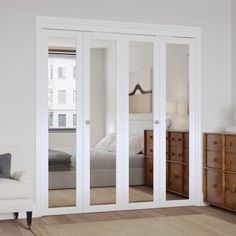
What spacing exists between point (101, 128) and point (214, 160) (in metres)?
1.32

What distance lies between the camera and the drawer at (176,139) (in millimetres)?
5824

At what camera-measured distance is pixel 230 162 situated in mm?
5379

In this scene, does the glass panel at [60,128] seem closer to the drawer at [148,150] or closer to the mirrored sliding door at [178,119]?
the drawer at [148,150]

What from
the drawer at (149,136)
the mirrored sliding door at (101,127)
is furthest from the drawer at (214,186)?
the mirrored sliding door at (101,127)

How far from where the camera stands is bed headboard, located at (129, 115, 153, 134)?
5676 millimetres

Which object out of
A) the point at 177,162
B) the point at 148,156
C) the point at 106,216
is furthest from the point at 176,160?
the point at 106,216

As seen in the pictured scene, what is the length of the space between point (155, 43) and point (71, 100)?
1177mm

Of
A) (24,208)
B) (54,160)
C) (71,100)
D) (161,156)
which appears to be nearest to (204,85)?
(161,156)

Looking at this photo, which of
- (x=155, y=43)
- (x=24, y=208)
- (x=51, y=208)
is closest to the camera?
(x=24, y=208)

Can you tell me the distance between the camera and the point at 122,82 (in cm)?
564

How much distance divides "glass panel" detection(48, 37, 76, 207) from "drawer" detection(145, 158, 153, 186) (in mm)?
840

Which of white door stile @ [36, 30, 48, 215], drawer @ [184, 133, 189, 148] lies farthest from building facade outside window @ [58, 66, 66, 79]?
drawer @ [184, 133, 189, 148]

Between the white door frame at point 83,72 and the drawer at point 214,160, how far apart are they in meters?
0.14

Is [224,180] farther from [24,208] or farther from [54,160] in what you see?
[24,208]
